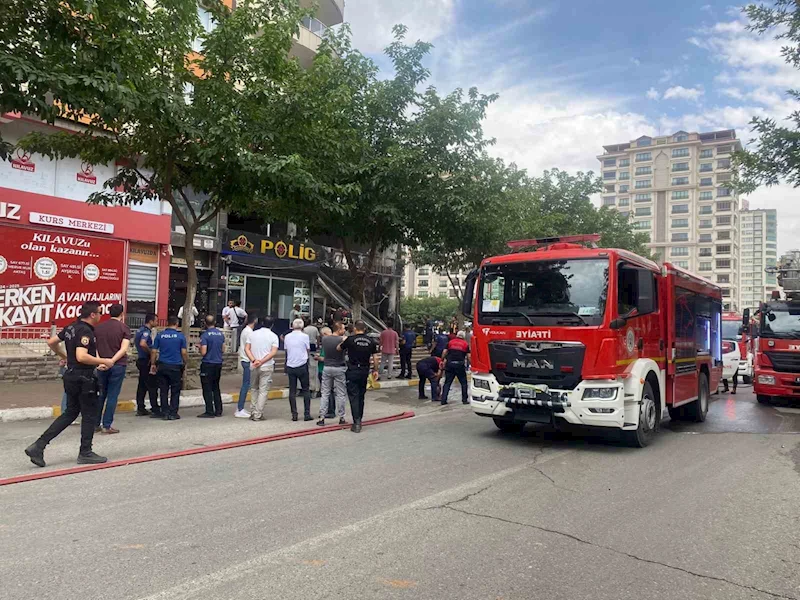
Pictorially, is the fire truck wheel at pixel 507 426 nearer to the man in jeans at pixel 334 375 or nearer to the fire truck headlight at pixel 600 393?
the fire truck headlight at pixel 600 393

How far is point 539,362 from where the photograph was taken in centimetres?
795

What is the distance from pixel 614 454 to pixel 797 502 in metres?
2.33

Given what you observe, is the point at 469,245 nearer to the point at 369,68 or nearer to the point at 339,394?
the point at 369,68

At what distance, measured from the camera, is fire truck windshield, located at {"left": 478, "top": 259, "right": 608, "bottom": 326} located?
7.87 meters

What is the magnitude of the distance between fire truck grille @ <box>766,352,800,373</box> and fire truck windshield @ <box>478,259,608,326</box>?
7.90 meters

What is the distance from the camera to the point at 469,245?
16375mm

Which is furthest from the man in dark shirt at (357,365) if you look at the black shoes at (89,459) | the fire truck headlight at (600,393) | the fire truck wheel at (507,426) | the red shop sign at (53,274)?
the red shop sign at (53,274)

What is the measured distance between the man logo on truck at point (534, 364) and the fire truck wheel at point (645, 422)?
1.46m

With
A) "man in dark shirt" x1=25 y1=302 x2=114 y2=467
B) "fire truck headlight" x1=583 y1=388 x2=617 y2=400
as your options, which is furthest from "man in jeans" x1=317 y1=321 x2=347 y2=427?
"fire truck headlight" x1=583 y1=388 x2=617 y2=400

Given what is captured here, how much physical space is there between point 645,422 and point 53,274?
1527cm

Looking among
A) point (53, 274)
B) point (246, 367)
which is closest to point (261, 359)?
point (246, 367)

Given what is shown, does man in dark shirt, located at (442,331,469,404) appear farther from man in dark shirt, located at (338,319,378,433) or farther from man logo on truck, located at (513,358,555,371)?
man logo on truck, located at (513,358,555,371)

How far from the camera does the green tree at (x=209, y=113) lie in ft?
34.6

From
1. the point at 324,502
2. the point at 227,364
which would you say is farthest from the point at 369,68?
the point at 324,502
